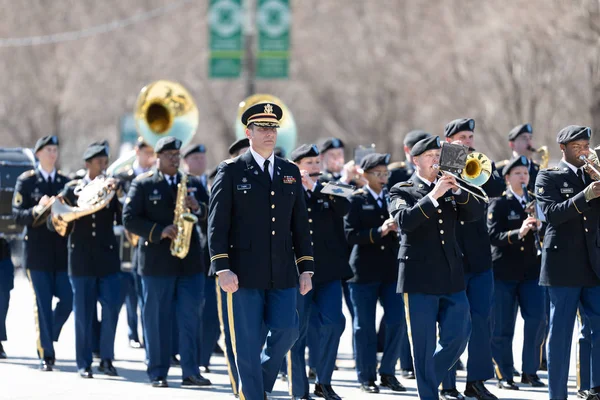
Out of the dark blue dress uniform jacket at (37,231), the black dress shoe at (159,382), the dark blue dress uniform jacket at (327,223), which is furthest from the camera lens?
the dark blue dress uniform jacket at (37,231)


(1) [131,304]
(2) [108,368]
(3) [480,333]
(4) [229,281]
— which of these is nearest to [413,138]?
(3) [480,333]

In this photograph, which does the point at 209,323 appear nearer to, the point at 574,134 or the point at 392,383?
the point at 392,383

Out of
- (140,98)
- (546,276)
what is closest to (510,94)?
(140,98)

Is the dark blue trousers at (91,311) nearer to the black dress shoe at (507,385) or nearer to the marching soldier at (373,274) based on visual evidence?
the marching soldier at (373,274)

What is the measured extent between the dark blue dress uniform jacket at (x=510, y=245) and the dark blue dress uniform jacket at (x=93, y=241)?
12.3 ft

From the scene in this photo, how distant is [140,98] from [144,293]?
4575 millimetres

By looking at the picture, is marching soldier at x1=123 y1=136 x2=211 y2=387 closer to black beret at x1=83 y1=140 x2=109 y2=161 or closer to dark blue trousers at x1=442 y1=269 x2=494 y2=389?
black beret at x1=83 y1=140 x2=109 y2=161

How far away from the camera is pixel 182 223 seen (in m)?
12.3

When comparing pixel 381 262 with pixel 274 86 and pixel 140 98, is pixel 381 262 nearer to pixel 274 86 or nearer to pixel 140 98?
pixel 140 98

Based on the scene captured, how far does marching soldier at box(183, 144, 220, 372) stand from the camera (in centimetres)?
1357

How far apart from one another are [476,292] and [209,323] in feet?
11.6

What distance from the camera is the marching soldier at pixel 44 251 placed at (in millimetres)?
13383

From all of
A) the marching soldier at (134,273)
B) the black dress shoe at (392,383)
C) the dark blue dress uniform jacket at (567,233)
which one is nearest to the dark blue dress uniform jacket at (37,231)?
the marching soldier at (134,273)

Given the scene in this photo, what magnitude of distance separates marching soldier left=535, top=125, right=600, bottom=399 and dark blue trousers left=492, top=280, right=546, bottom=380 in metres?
1.81
